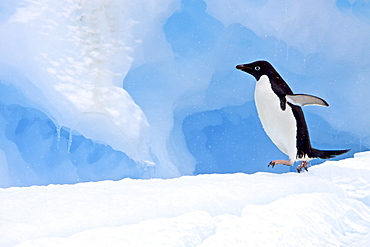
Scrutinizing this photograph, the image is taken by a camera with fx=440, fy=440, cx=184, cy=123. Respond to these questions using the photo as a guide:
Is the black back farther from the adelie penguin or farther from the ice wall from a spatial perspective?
the ice wall

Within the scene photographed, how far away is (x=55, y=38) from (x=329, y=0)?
292 centimetres

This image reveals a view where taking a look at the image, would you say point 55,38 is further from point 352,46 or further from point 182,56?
point 352,46

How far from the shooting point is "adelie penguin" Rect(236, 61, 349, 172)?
178 cm

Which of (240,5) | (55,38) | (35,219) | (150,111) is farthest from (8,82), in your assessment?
(35,219)

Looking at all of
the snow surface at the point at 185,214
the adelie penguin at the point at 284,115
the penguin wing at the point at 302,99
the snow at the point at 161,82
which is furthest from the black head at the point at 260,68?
the snow at the point at 161,82

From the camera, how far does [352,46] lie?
475 cm

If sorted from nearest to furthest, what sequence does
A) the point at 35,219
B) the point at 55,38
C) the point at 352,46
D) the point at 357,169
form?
the point at 35,219, the point at 357,169, the point at 55,38, the point at 352,46

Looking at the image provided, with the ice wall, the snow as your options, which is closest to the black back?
the snow

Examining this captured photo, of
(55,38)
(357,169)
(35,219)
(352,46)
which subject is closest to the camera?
(35,219)

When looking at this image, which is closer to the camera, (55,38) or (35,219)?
(35,219)

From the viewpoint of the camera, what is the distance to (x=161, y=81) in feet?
15.5

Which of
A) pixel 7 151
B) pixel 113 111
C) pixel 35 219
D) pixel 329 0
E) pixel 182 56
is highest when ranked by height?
pixel 329 0

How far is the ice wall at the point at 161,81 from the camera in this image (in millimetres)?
A: 4445

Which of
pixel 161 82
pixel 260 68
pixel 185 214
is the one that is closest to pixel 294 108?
pixel 260 68
